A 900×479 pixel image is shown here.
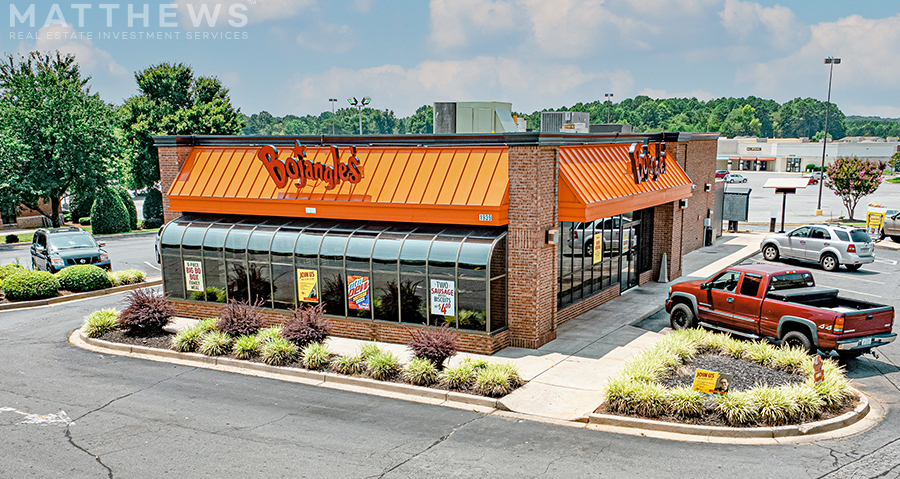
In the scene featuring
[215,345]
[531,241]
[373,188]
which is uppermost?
[373,188]

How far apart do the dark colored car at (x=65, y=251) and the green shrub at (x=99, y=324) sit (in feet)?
31.2

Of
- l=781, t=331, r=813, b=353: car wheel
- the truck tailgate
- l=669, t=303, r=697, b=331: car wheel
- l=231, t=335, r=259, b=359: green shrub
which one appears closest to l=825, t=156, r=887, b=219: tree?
l=669, t=303, r=697, b=331: car wheel

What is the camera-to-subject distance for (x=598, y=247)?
2188cm

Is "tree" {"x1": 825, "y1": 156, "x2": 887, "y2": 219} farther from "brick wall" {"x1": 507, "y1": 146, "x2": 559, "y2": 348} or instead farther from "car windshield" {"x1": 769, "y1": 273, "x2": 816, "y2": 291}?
"brick wall" {"x1": 507, "y1": 146, "x2": 559, "y2": 348}

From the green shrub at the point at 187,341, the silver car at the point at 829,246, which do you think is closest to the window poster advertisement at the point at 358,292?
the green shrub at the point at 187,341

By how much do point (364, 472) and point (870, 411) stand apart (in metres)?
9.72

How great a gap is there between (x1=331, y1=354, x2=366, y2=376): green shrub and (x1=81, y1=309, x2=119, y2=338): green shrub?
25.9ft

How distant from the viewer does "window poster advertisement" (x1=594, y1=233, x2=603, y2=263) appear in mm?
21703

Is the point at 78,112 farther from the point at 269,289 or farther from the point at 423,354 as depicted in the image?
the point at 423,354

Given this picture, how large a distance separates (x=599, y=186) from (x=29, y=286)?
19976 millimetres

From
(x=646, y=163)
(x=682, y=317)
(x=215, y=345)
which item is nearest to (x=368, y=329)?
(x=215, y=345)

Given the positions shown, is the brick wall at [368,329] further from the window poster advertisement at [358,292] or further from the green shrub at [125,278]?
the green shrub at [125,278]

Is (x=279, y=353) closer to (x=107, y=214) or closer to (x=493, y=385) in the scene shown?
(x=493, y=385)

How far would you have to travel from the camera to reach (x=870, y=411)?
13.1 meters
